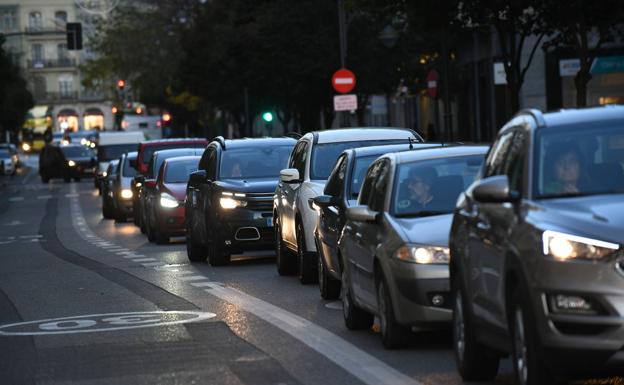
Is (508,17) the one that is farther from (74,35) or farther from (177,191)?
(74,35)

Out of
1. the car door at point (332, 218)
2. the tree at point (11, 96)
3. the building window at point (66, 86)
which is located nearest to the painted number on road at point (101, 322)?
the car door at point (332, 218)

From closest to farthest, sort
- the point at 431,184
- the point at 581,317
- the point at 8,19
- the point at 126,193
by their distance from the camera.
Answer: the point at 581,317
the point at 431,184
the point at 126,193
the point at 8,19

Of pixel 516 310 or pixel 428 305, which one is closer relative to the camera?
pixel 516 310

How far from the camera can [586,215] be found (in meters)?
8.74

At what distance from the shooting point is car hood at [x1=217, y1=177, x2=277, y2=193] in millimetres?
23000

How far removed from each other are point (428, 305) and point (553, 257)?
3.51m

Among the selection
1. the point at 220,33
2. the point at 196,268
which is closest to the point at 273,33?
the point at 220,33

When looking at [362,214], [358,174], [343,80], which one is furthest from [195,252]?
[343,80]

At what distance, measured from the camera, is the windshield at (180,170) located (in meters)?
30.7

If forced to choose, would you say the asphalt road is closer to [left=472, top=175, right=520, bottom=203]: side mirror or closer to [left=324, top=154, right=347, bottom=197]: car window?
[left=324, top=154, right=347, bottom=197]: car window

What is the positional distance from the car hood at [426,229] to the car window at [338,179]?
396 cm

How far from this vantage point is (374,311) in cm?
1308

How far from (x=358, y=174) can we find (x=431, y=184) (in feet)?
11.8

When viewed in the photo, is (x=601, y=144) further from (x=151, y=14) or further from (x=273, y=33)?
(x=151, y=14)
